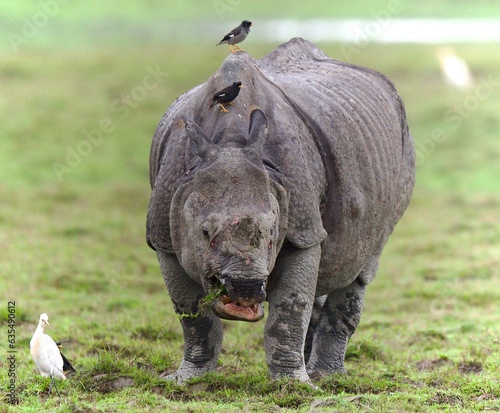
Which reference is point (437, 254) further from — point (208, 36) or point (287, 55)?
point (208, 36)

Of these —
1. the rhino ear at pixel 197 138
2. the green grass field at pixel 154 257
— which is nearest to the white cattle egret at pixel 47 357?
the green grass field at pixel 154 257

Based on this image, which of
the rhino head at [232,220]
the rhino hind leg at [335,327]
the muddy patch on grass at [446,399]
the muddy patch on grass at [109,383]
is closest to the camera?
the rhino head at [232,220]

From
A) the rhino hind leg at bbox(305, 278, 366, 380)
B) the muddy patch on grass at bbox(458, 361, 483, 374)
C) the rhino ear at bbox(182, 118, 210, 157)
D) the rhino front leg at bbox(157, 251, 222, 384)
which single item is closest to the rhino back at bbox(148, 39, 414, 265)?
the rhino ear at bbox(182, 118, 210, 157)

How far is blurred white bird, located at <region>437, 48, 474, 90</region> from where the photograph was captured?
1030 inches

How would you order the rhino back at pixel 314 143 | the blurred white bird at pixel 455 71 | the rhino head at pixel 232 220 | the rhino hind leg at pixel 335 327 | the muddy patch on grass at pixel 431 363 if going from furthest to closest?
the blurred white bird at pixel 455 71 < the muddy patch on grass at pixel 431 363 < the rhino hind leg at pixel 335 327 < the rhino back at pixel 314 143 < the rhino head at pixel 232 220

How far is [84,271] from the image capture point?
12930 mm

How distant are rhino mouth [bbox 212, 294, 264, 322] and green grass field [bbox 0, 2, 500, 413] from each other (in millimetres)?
580

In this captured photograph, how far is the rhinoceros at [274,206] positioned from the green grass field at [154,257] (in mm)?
433

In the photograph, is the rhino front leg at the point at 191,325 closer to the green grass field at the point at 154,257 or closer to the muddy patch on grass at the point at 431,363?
the green grass field at the point at 154,257

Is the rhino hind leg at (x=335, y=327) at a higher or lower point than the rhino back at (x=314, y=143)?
lower

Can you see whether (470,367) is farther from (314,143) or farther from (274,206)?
(274,206)

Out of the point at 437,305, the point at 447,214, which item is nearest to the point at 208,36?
the point at 447,214

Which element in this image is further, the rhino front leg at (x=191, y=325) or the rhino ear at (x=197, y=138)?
the rhino front leg at (x=191, y=325)

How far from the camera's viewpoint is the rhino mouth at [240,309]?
21.8 feet
